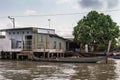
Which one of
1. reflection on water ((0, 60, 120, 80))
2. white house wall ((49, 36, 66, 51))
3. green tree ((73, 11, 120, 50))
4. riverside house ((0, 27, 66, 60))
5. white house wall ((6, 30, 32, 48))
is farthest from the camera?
white house wall ((49, 36, 66, 51))

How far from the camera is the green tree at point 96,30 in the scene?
4722cm

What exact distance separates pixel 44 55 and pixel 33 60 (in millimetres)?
3171

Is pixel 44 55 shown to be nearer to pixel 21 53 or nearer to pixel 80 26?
pixel 21 53

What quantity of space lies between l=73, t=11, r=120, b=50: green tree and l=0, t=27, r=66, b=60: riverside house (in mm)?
4024

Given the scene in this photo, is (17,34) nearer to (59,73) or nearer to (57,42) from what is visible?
(57,42)

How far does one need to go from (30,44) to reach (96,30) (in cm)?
1104

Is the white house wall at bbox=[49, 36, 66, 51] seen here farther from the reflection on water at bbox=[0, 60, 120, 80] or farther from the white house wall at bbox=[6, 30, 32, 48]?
the reflection on water at bbox=[0, 60, 120, 80]

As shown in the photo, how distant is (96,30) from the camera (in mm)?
47375

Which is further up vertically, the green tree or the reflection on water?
the green tree

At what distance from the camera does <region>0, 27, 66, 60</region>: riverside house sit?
4425 centimetres

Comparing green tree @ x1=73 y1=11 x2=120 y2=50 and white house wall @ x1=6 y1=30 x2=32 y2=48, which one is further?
green tree @ x1=73 y1=11 x2=120 y2=50

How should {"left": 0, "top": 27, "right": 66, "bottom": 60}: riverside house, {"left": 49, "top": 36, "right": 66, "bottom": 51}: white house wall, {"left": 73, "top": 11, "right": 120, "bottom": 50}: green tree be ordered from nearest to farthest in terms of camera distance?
{"left": 0, "top": 27, "right": 66, "bottom": 60}: riverside house < {"left": 73, "top": 11, "right": 120, "bottom": 50}: green tree < {"left": 49, "top": 36, "right": 66, "bottom": 51}: white house wall

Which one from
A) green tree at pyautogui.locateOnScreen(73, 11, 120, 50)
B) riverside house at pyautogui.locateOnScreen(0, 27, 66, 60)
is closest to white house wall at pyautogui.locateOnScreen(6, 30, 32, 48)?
riverside house at pyautogui.locateOnScreen(0, 27, 66, 60)

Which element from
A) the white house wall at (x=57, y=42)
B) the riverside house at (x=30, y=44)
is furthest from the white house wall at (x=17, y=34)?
the white house wall at (x=57, y=42)
